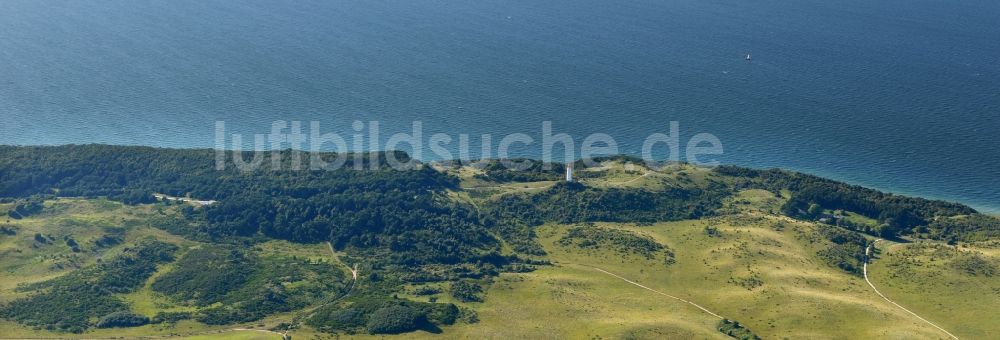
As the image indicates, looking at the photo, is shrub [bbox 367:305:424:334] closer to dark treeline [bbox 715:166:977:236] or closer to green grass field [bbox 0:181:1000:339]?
green grass field [bbox 0:181:1000:339]

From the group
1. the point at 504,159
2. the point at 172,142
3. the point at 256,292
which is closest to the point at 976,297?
the point at 504,159

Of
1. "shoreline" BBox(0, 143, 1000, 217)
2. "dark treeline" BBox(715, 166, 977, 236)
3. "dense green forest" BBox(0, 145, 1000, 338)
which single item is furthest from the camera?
"shoreline" BBox(0, 143, 1000, 217)

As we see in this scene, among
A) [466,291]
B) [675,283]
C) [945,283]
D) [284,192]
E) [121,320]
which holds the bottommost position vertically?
[121,320]

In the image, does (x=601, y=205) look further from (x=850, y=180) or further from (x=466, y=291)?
(x=850, y=180)

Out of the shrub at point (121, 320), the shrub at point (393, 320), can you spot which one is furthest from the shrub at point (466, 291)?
the shrub at point (121, 320)

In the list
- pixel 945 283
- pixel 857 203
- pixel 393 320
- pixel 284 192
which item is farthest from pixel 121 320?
pixel 857 203

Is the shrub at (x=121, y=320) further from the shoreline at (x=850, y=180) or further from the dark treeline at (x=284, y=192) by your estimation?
the shoreline at (x=850, y=180)

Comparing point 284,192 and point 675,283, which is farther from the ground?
point 284,192

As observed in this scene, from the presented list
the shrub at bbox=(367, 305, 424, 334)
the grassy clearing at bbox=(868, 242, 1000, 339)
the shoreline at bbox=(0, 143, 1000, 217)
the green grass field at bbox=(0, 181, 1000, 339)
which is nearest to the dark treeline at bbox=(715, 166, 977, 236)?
the green grass field at bbox=(0, 181, 1000, 339)

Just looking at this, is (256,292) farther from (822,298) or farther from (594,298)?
(822,298)

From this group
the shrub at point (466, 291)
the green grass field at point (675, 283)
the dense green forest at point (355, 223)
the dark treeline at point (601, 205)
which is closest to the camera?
the green grass field at point (675, 283)

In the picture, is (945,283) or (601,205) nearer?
(945,283)
